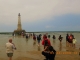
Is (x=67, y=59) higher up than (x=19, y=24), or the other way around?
(x=19, y=24)

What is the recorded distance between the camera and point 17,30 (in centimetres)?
8025

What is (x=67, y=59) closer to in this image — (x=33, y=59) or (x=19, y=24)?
(x=33, y=59)

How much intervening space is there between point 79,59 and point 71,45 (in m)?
8.71

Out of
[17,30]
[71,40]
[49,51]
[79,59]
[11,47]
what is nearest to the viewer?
[49,51]

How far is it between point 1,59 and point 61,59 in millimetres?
4461

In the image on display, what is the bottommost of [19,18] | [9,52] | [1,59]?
[1,59]

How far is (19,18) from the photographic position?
84.8 m

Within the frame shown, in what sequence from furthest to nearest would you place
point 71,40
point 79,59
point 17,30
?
point 17,30 → point 71,40 → point 79,59

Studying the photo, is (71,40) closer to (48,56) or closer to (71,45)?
(71,45)

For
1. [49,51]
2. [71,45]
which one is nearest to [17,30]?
[71,45]

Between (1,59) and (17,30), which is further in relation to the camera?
→ (17,30)

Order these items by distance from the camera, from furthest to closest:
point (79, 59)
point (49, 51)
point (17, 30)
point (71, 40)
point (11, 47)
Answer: point (17, 30) < point (71, 40) < point (79, 59) < point (11, 47) < point (49, 51)

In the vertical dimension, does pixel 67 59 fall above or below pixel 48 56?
below

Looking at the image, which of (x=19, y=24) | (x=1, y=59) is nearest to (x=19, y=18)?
(x=19, y=24)
